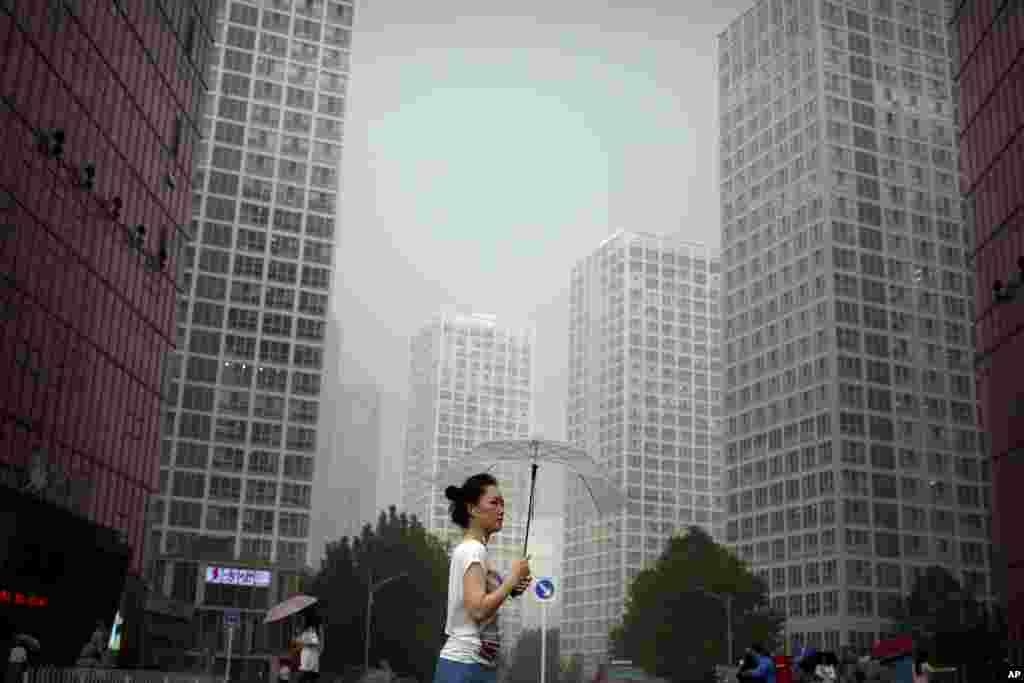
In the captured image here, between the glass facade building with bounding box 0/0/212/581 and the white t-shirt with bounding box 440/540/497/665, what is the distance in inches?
1551

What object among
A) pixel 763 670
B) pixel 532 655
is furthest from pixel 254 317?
pixel 532 655

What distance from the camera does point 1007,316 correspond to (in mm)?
52688

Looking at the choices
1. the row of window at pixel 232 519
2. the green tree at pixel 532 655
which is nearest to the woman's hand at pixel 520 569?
the row of window at pixel 232 519

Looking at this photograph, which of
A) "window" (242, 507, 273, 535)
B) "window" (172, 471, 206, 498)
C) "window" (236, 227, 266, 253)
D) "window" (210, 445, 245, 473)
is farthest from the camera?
"window" (236, 227, 266, 253)

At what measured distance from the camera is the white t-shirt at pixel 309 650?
18.4m

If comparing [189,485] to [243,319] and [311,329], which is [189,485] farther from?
[311,329]

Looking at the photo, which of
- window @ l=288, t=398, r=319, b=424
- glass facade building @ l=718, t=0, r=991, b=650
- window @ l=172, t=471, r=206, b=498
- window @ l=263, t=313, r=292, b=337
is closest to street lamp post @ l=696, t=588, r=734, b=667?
glass facade building @ l=718, t=0, r=991, b=650

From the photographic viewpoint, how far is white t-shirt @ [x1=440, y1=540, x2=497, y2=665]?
6.11 metres

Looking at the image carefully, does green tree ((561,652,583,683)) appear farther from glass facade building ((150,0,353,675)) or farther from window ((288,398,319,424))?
window ((288,398,319,424))

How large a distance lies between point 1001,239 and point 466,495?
53400 mm

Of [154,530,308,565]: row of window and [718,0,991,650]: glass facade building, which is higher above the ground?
[718,0,991,650]: glass facade building

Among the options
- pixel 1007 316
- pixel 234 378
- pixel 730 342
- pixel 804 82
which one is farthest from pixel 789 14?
pixel 1007 316

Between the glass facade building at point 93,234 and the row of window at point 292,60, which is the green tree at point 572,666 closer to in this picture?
the row of window at point 292,60

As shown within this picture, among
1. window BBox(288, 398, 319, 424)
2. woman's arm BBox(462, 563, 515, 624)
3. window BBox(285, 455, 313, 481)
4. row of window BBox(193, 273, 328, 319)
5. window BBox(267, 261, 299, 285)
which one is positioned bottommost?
woman's arm BBox(462, 563, 515, 624)
